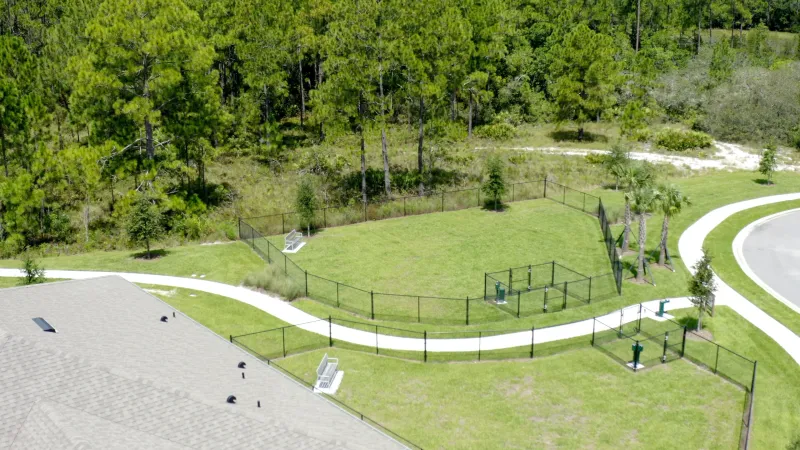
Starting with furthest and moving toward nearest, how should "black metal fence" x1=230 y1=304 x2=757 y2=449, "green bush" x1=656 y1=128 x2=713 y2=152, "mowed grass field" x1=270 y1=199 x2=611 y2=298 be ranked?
"green bush" x1=656 y1=128 x2=713 y2=152
"mowed grass field" x1=270 y1=199 x2=611 y2=298
"black metal fence" x1=230 y1=304 x2=757 y2=449

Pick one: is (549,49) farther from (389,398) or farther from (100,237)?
(389,398)

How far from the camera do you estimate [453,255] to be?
1624 inches

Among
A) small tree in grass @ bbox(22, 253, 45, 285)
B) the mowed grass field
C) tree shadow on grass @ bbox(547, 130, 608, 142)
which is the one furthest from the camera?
tree shadow on grass @ bbox(547, 130, 608, 142)

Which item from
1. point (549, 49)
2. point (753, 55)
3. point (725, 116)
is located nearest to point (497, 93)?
point (549, 49)

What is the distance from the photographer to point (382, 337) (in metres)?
30.9

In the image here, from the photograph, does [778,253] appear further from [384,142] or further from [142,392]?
[142,392]

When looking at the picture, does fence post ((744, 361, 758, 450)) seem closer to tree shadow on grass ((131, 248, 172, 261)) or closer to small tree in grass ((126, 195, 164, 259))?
small tree in grass ((126, 195, 164, 259))

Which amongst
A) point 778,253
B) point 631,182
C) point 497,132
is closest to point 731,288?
point 631,182

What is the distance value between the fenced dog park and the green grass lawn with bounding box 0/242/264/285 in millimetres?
1435

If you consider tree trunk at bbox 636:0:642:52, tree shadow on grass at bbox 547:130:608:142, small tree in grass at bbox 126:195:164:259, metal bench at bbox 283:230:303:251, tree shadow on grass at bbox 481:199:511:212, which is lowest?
metal bench at bbox 283:230:303:251

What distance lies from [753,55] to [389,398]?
81929 millimetres

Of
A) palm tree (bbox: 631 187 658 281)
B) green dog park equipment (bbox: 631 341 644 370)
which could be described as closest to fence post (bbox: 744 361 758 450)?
green dog park equipment (bbox: 631 341 644 370)

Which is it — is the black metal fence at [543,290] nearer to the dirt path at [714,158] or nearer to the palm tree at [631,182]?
the palm tree at [631,182]

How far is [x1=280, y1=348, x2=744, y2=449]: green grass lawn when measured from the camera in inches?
902
